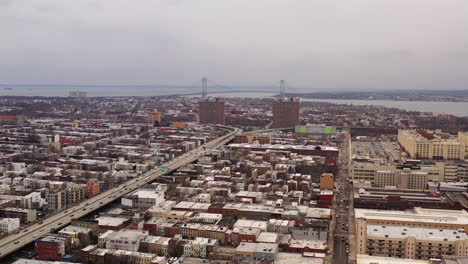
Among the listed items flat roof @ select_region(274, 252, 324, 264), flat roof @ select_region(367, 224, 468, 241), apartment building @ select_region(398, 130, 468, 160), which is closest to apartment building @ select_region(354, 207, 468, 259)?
flat roof @ select_region(367, 224, 468, 241)

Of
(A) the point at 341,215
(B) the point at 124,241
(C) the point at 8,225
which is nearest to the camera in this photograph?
(B) the point at 124,241

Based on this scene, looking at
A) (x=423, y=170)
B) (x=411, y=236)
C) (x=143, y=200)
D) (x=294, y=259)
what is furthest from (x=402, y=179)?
(x=143, y=200)

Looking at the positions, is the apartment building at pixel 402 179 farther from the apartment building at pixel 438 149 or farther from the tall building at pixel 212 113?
the tall building at pixel 212 113

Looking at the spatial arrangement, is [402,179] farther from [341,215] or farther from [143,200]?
[143,200]

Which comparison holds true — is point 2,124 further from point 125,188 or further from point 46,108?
point 125,188

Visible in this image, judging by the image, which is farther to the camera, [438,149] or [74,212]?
[438,149]

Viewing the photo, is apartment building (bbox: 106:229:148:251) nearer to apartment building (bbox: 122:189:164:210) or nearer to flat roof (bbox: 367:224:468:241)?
apartment building (bbox: 122:189:164:210)

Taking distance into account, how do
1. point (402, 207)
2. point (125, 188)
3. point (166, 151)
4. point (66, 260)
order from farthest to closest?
point (166, 151) → point (125, 188) → point (402, 207) → point (66, 260)

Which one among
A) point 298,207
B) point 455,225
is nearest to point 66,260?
point 298,207

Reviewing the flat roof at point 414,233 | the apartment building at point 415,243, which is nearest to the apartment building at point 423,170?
the flat roof at point 414,233

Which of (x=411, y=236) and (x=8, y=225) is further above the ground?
(x=411, y=236)
